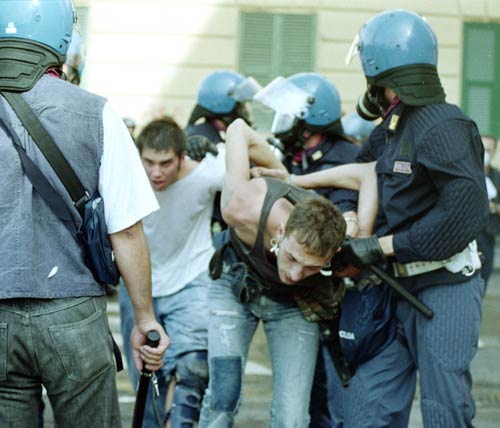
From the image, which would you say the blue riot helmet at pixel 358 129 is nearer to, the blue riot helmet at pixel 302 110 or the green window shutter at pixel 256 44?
the blue riot helmet at pixel 302 110

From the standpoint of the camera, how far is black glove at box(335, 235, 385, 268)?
4.36 m

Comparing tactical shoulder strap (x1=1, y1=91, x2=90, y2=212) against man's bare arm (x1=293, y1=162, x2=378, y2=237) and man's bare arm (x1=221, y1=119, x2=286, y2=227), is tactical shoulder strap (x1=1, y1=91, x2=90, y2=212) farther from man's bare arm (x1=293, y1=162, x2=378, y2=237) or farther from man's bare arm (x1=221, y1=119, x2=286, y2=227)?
man's bare arm (x1=293, y1=162, x2=378, y2=237)

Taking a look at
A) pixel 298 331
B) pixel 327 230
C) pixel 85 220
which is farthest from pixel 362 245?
pixel 85 220

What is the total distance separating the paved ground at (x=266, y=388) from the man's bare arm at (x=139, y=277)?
261cm

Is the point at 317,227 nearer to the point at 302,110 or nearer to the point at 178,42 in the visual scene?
the point at 302,110

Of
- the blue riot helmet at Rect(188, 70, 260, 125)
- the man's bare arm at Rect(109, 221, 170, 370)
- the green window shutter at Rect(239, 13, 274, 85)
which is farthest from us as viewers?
the green window shutter at Rect(239, 13, 274, 85)

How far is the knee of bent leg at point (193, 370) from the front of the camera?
17.6ft

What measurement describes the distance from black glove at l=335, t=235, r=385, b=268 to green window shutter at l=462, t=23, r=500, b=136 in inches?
417

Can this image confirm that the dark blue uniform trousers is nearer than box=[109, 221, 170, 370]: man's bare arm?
No

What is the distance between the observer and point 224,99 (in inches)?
295

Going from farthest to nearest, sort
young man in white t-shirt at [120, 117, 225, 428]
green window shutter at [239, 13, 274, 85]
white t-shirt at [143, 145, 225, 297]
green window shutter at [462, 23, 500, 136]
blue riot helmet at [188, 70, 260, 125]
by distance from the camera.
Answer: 1. green window shutter at [462, 23, 500, 136]
2. green window shutter at [239, 13, 274, 85]
3. blue riot helmet at [188, 70, 260, 125]
4. white t-shirt at [143, 145, 225, 297]
5. young man in white t-shirt at [120, 117, 225, 428]

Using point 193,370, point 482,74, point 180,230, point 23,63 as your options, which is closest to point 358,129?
point 180,230

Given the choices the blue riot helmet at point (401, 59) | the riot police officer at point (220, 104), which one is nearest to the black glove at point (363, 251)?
the blue riot helmet at point (401, 59)

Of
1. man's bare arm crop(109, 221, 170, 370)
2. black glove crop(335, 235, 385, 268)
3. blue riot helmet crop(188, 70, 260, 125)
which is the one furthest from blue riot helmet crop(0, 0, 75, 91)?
blue riot helmet crop(188, 70, 260, 125)
